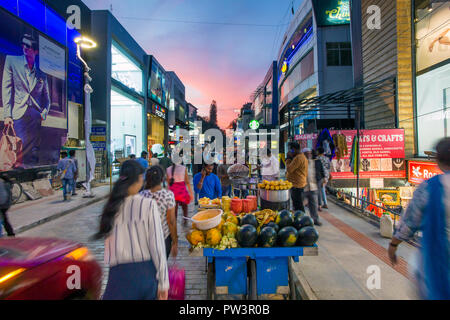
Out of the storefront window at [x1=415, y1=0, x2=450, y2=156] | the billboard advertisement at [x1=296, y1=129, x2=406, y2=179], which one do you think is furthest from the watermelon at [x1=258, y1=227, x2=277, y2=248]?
the billboard advertisement at [x1=296, y1=129, x2=406, y2=179]

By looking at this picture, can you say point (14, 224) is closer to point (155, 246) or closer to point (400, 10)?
point (155, 246)

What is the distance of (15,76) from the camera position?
10.2 meters

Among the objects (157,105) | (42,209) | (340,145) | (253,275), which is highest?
(157,105)

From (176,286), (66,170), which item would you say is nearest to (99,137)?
(66,170)

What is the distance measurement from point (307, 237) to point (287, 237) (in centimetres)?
24

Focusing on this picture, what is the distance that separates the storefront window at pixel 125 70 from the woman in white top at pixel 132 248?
67.7 feet

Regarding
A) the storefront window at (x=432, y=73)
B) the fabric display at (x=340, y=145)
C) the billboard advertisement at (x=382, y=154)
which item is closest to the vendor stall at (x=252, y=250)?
the fabric display at (x=340, y=145)

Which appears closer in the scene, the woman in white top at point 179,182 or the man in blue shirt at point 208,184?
the woman in white top at point 179,182

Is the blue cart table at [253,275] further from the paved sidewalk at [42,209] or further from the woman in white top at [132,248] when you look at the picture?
the paved sidewalk at [42,209]

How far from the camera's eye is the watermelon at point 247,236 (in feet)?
9.95

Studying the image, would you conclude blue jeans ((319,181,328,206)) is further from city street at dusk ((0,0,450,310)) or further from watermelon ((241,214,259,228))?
watermelon ((241,214,259,228))

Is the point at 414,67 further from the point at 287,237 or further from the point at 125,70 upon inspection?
the point at 125,70

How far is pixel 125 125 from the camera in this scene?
80.1 feet

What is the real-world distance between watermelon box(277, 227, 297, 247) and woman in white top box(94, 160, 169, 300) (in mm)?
1554
